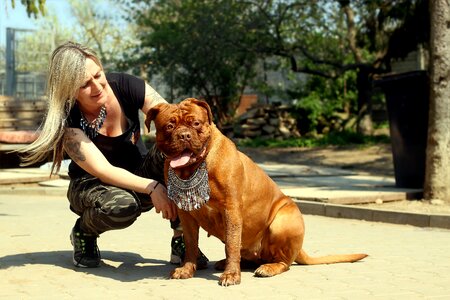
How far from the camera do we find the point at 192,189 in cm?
518

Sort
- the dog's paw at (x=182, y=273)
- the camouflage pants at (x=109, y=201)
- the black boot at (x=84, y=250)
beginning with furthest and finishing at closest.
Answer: the black boot at (x=84, y=250) → the camouflage pants at (x=109, y=201) → the dog's paw at (x=182, y=273)

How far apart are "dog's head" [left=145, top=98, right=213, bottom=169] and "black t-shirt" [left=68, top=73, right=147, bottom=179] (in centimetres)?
82

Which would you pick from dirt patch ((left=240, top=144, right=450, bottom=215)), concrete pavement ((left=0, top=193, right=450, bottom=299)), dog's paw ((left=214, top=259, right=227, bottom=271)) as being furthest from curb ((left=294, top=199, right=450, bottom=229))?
dirt patch ((left=240, top=144, right=450, bottom=215))

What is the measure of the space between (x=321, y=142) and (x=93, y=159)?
1777cm

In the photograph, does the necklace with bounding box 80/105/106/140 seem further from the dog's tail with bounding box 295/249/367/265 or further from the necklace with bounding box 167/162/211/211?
the dog's tail with bounding box 295/249/367/265

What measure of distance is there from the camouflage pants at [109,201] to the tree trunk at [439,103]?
18.4 ft

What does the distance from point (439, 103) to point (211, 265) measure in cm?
555

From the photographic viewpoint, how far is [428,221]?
9188mm

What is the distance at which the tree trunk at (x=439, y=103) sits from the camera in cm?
1062

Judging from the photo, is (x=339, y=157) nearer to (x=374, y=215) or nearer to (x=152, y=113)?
(x=374, y=215)

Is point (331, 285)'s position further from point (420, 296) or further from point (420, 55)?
point (420, 55)

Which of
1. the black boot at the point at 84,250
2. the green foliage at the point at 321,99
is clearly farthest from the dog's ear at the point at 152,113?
the green foliage at the point at 321,99

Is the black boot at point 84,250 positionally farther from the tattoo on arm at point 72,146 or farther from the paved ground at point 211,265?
the tattoo on arm at point 72,146

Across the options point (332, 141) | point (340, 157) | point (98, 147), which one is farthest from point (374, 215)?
point (332, 141)
